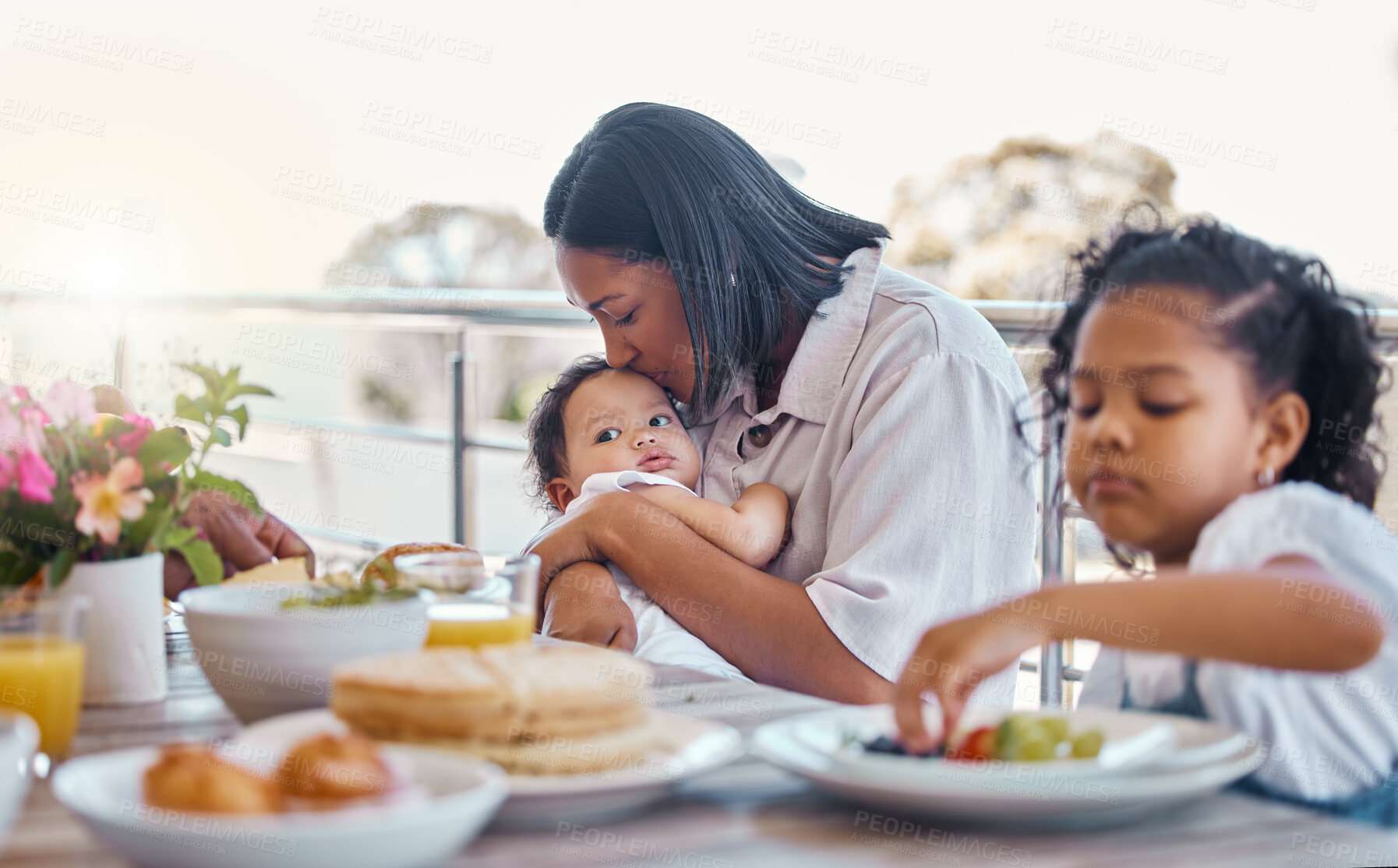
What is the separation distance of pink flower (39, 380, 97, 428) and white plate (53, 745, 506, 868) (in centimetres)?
43

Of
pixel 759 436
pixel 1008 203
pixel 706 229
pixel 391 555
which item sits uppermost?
pixel 1008 203

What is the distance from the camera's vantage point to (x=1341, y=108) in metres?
13.0

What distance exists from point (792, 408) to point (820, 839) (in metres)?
0.97

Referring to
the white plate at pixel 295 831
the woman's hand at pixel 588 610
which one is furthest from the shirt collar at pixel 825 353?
the white plate at pixel 295 831

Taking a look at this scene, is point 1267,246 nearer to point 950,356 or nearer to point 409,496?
point 950,356

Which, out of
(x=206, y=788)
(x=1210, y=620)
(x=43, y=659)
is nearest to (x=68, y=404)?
(x=43, y=659)

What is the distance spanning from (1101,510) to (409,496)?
225 inches

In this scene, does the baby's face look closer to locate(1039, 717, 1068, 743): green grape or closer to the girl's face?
the girl's face

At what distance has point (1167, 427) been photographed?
3.15ft

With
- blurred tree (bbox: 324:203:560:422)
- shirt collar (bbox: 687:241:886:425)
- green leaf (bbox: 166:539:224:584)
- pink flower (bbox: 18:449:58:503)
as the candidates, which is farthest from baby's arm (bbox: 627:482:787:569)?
blurred tree (bbox: 324:203:560:422)

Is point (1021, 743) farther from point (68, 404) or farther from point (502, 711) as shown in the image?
point (68, 404)

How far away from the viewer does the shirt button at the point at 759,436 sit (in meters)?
1.64

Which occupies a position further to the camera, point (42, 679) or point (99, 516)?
point (99, 516)

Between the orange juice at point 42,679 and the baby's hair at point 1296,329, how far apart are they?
2.84 feet
